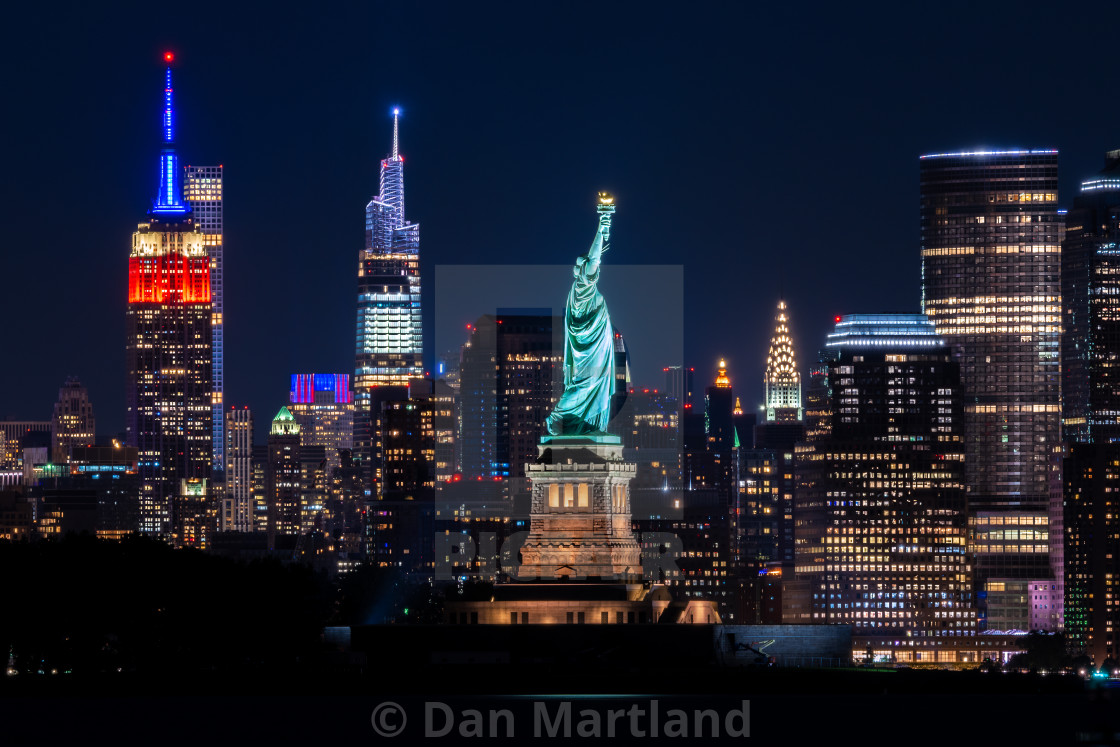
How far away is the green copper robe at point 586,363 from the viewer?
134000mm

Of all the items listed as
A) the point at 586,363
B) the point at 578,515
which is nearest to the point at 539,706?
the point at 578,515

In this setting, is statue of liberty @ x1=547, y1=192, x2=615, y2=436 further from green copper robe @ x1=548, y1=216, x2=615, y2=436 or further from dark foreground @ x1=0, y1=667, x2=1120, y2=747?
dark foreground @ x1=0, y1=667, x2=1120, y2=747

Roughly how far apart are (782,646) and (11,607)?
35.8 metres

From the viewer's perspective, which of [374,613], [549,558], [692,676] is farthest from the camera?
[374,613]

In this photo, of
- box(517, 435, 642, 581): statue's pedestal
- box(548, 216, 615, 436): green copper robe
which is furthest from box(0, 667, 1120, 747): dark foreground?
box(548, 216, 615, 436): green copper robe

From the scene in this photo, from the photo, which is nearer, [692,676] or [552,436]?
[692,676]

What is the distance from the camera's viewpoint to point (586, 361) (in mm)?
135000

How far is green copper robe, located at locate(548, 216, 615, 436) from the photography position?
134000 mm

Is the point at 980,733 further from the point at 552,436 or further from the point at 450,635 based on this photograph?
the point at 552,436

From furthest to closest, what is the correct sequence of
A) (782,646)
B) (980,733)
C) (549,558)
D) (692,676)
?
(549,558) → (782,646) → (692,676) → (980,733)

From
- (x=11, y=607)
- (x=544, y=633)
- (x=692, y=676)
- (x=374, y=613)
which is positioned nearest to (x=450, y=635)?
(x=544, y=633)

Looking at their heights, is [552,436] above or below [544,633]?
above

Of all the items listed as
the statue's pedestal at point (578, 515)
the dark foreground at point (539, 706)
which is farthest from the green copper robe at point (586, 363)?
the dark foreground at point (539, 706)

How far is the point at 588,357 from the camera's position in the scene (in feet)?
443
